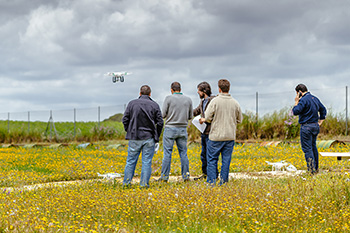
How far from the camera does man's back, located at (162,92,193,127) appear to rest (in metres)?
9.20

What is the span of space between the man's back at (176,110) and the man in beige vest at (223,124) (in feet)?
2.99

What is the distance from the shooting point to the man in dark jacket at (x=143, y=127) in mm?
8672

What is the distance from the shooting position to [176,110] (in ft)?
30.1

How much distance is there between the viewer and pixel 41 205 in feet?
22.7

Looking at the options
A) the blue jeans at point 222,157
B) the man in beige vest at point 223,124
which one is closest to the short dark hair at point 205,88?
the man in beige vest at point 223,124

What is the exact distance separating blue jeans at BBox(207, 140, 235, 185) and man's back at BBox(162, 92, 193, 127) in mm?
1053

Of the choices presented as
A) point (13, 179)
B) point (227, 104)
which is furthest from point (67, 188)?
point (227, 104)

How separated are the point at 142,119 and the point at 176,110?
86 cm

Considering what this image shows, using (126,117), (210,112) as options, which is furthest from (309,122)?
(126,117)

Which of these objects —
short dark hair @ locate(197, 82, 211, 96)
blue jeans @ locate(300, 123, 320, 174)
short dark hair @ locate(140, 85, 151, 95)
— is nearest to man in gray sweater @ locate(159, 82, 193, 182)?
short dark hair @ locate(197, 82, 211, 96)

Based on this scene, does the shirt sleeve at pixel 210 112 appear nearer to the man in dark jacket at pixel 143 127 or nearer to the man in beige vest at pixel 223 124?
the man in beige vest at pixel 223 124

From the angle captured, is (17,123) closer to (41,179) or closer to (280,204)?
(41,179)

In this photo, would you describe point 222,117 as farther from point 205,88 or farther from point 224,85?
point 205,88

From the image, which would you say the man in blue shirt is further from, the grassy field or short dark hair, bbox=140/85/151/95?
short dark hair, bbox=140/85/151/95
